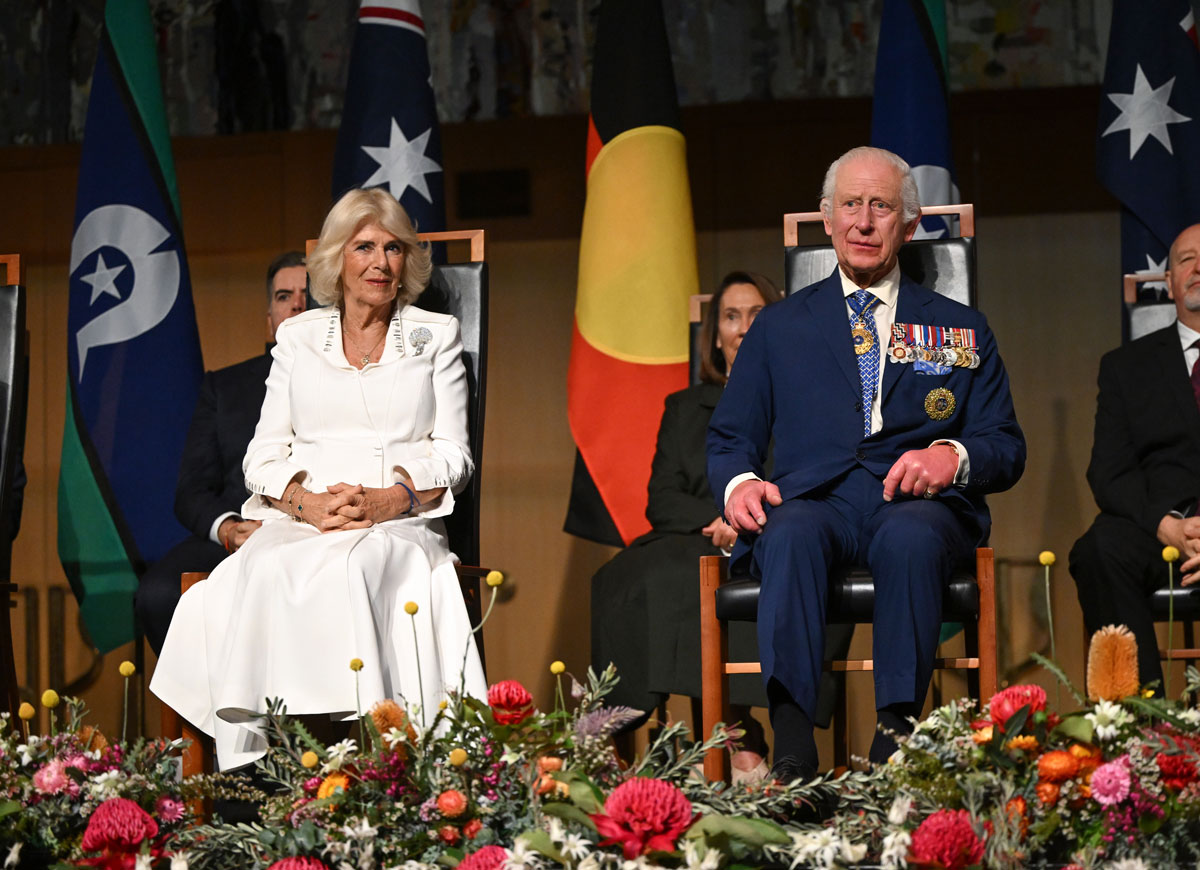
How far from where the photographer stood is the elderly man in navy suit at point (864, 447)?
2070 millimetres

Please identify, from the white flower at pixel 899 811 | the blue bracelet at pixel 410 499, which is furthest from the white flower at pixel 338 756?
the blue bracelet at pixel 410 499

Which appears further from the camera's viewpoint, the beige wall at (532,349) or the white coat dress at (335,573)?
the beige wall at (532,349)

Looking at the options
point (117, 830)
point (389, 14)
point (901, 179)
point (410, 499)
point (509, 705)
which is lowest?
point (117, 830)

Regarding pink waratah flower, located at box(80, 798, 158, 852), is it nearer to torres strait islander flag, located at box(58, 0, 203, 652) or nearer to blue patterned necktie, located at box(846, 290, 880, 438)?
blue patterned necktie, located at box(846, 290, 880, 438)

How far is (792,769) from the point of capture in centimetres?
193

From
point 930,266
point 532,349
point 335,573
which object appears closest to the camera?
point 335,573

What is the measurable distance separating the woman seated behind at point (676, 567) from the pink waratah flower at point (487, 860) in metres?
1.69

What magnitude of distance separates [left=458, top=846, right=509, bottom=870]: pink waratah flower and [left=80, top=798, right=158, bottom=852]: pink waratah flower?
1.12 ft

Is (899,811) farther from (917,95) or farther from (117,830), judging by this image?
(917,95)

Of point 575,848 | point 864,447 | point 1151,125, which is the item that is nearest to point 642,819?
point 575,848

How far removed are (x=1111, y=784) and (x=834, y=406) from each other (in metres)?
1.20

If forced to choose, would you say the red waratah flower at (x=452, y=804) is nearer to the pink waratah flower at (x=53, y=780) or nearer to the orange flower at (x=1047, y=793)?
the pink waratah flower at (x=53, y=780)

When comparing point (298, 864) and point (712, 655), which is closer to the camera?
point (298, 864)

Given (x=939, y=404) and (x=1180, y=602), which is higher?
(x=939, y=404)
